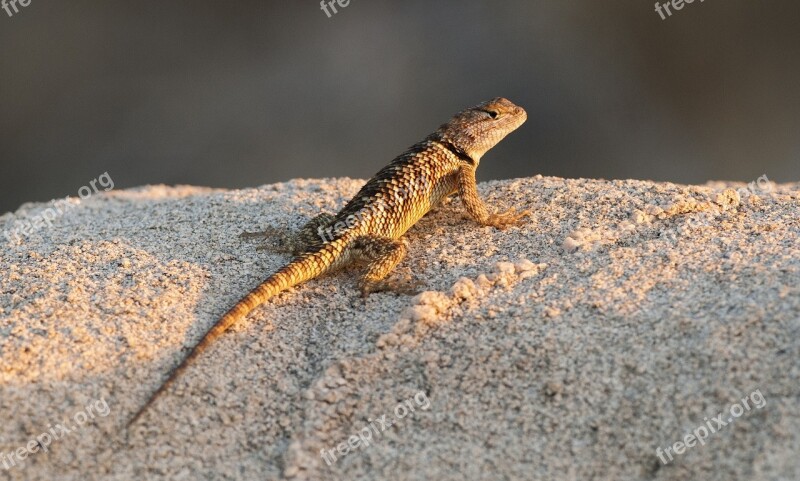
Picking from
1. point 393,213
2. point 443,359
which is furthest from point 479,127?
point 443,359

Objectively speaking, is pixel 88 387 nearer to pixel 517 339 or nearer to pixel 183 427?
pixel 183 427

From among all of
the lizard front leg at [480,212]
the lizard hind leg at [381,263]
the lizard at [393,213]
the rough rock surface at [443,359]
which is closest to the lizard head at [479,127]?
the lizard at [393,213]

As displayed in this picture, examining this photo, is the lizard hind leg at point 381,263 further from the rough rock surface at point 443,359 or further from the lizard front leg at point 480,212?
the lizard front leg at point 480,212

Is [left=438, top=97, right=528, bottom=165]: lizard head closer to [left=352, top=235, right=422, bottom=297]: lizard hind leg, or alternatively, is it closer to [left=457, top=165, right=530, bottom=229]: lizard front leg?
[left=457, top=165, right=530, bottom=229]: lizard front leg

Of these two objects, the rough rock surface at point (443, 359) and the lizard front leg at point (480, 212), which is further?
the lizard front leg at point (480, 212)

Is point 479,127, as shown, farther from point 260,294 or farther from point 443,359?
point 443,359

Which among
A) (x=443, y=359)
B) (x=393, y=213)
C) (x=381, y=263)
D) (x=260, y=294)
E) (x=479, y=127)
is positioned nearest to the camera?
(x=443, y=359)

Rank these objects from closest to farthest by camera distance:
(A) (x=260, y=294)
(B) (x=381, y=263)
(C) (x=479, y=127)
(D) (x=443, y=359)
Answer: (D) (x=443, y=359) < (A) (x=260, y=294) < (B) (x=381, y=263) < (C) (x=479, y=127)
